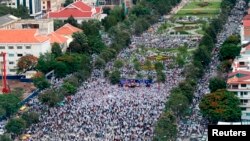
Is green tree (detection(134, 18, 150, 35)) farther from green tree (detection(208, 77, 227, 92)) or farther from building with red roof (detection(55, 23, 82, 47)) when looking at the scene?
green tree (detection(208, 77, 227, 92))

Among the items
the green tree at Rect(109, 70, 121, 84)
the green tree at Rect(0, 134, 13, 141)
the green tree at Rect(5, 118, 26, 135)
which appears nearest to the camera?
the green tree at Rect(0, 134, 13, 141)

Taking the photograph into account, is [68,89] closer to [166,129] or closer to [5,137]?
[5,137]

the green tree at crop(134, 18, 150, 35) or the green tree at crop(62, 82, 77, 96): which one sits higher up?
the green tree at crop(134, 18, 150, 35)

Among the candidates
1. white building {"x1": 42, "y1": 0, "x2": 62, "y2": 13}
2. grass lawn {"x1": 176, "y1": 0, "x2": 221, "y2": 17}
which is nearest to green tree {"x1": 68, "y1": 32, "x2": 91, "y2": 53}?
grass lawn {"x1": 176, "y1": 0, "x2": 221, "y2": 17}

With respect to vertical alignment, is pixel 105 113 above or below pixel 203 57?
below

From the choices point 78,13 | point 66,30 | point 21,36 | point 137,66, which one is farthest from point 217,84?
point 78,13

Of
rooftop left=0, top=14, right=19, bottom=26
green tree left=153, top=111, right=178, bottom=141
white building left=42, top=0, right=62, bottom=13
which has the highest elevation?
white building left=42, top=0, right=62, bottom=13

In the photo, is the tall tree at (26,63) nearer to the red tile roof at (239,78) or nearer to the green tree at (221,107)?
the red tile roof at (239,78)
